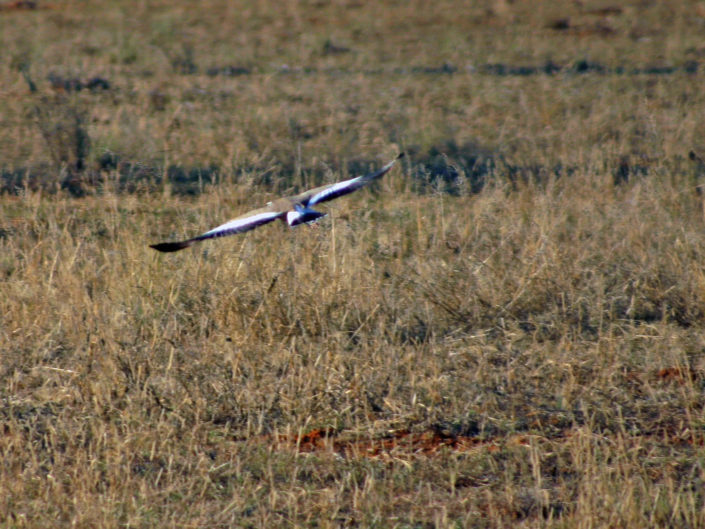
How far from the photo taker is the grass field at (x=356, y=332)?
10.2ft

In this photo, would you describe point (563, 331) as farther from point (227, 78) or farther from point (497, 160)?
point (227, 78)

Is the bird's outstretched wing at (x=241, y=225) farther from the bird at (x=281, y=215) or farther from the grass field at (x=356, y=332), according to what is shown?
the grass field at (x=356, y=332)

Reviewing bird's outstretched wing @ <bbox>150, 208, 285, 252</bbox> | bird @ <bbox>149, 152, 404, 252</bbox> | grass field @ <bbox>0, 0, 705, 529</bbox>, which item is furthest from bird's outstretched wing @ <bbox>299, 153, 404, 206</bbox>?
grass field @ <bbox>0, 0, 705, 529</bbox>

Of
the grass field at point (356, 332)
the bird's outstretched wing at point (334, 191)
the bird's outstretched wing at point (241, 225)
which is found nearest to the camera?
the grass field at point (356, 332)

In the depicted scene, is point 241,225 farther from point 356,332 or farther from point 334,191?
point 356,332

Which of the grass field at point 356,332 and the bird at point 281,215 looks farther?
the bird at point 281,215

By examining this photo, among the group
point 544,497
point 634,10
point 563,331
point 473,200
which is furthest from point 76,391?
point 634,10

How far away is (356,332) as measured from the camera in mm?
4051

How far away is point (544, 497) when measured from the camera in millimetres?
3059

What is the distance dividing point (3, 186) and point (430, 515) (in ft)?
15.7

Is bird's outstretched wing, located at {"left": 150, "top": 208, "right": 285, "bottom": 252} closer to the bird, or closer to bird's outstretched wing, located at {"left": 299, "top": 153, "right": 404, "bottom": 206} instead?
the bird

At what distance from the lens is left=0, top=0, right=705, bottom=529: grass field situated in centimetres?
312

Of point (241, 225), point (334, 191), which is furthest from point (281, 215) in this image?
point (334, 191)

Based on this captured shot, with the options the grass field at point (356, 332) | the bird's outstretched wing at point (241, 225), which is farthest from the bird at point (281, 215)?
the grass field at point (356, 332)
